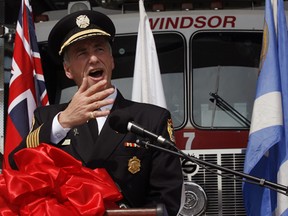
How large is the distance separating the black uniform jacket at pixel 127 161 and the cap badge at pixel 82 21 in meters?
0.42

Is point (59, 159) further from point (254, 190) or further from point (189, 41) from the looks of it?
point (189, 41)

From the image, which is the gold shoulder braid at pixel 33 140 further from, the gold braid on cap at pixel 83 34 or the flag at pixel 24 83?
the flag at pixel 24 83

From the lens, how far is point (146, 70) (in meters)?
5.08

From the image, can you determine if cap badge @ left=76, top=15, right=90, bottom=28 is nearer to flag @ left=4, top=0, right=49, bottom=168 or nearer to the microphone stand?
the microphone stand

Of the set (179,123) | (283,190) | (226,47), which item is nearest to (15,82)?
(179,123)

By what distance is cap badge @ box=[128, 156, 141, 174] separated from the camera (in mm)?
3006

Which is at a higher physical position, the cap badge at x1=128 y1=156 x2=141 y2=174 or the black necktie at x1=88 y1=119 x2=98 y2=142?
the black necktie at x1=88 y1=119 x2=98 y2=142

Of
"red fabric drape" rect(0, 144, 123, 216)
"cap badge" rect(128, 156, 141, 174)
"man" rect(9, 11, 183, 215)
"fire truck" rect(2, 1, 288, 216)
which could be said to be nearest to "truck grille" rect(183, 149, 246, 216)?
"fire truck" rect(2, 1, 288, 216)

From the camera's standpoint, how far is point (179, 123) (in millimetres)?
5266

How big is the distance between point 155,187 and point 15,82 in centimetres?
248

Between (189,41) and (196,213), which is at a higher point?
(189,41)

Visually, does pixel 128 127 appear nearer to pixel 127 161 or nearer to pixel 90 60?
pixel 127 161

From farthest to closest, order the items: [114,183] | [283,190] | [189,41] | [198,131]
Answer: [189,41] < [198,131] < [114,183] < [283,190]

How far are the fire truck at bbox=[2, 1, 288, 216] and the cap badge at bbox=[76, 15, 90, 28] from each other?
5.90 feet
